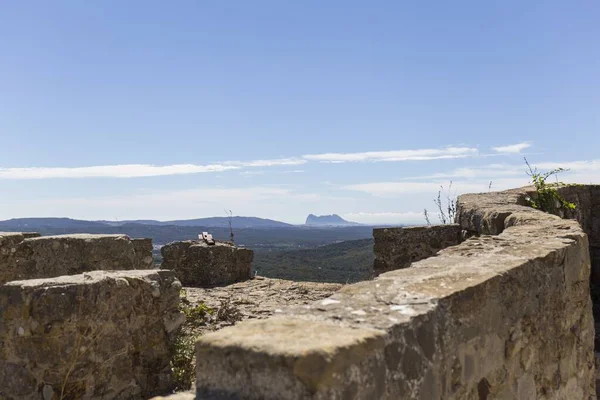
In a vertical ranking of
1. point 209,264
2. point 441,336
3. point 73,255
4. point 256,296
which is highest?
point 73,255

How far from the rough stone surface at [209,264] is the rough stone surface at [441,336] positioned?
677 centimetres

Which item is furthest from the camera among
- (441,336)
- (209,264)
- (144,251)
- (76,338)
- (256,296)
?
(209,264)

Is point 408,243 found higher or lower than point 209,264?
higher

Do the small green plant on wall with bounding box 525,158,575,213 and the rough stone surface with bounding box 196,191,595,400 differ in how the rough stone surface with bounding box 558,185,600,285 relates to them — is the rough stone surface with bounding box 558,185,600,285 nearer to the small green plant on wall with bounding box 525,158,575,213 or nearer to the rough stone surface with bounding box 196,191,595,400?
the small green plant on wall with bounding box 525,158,575,213

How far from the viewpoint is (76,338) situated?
3939mm

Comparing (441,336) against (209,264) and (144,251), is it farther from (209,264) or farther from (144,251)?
(209,264)

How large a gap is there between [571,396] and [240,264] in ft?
24.3

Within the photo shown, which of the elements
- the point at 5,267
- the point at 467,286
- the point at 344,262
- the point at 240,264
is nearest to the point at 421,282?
the point at 467,286

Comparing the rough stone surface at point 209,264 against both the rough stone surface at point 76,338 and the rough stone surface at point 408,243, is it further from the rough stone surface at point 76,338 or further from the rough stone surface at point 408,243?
the rough stone surface at point 76,338

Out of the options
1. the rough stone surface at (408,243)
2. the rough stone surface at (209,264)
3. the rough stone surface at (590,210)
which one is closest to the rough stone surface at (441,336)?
the rough stone surface at (408,243)

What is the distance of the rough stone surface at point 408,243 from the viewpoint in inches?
297

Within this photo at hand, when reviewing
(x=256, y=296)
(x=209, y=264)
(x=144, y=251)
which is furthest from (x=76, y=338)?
(x=209, y=264)

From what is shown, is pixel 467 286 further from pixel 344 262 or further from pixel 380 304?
pixel 344 262

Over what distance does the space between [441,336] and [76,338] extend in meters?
2.73
